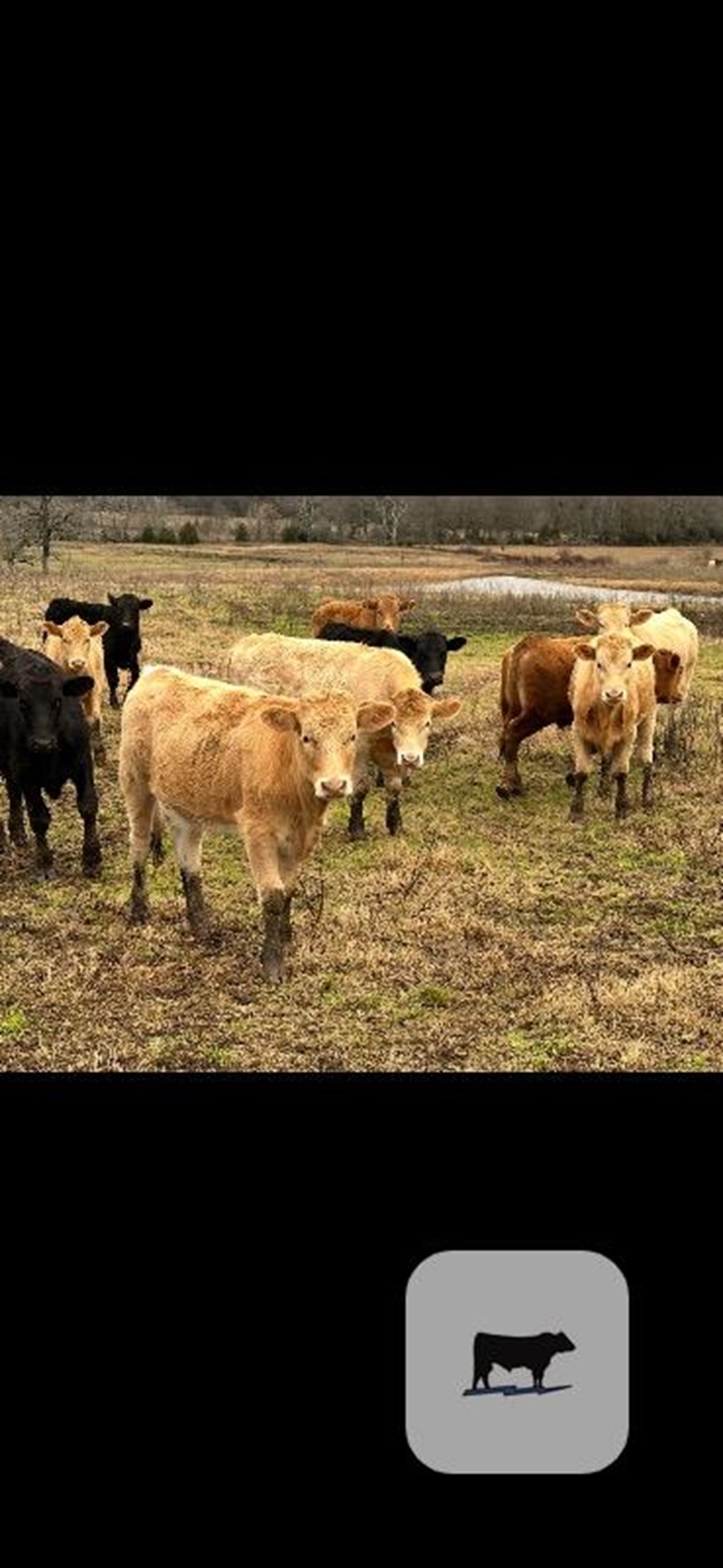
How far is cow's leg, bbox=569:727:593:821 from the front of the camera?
9.88 m

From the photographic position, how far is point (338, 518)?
614cm

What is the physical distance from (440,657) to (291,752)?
523 cm

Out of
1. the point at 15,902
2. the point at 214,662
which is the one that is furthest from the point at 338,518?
the point at 214,662

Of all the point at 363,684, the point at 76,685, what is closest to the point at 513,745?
the point at 363,684

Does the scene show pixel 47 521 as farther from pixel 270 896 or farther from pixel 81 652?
pixel 81 652

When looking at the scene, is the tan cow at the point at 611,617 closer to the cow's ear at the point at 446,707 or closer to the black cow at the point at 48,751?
the cow's ear at the point at 446,707

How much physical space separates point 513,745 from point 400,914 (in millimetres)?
3639

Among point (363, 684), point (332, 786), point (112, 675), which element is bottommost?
point (112, 675)

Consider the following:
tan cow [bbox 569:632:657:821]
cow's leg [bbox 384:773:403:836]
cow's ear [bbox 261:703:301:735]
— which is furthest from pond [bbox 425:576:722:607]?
cow's ear [bbox 261:703:301:735]

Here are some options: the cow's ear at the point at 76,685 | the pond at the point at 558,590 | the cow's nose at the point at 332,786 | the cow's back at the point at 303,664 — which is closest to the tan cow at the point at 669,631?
the pond at the point at 558,590

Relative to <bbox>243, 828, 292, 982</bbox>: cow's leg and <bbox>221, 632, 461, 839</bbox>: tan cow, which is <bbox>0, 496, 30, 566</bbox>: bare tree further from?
<bbox>243, 828, 292, 982</bbox>: cow's leg

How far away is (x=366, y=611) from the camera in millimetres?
13680

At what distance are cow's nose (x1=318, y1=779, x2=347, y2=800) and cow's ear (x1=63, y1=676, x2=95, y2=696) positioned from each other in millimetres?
2803

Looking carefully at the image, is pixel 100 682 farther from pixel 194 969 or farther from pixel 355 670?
pixel 194 969
